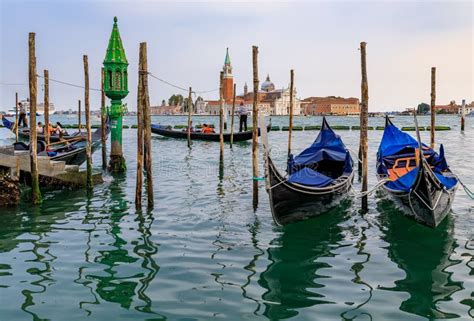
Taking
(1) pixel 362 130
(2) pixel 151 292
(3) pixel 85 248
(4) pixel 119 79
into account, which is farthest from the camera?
(4) pixel 119 79

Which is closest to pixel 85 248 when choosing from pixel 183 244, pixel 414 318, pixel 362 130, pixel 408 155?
pixel 183 244

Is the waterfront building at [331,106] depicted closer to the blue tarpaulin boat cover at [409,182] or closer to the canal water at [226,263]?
the blue tarpaulin boat cover at [409,182]

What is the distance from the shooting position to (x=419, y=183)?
5.66m

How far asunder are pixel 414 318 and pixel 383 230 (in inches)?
98.3

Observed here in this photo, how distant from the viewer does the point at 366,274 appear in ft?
14.5

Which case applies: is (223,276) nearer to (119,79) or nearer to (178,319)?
(178,319)

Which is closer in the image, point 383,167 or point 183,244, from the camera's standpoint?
point 183,244

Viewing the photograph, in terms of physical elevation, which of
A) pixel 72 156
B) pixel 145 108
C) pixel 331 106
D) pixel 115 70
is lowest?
pixel 72 156

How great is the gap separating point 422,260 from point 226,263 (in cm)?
186

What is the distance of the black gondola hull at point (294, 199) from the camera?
18.4ft

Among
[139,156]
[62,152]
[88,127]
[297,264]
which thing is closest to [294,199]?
[297,264]

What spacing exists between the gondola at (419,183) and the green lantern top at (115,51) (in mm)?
5384

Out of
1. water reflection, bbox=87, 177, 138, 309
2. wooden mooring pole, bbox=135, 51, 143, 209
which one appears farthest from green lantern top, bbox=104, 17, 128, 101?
water reflection, bbox=87, 177, 138, 309

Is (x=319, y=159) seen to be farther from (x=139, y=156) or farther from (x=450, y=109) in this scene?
(x=450, y=109)
